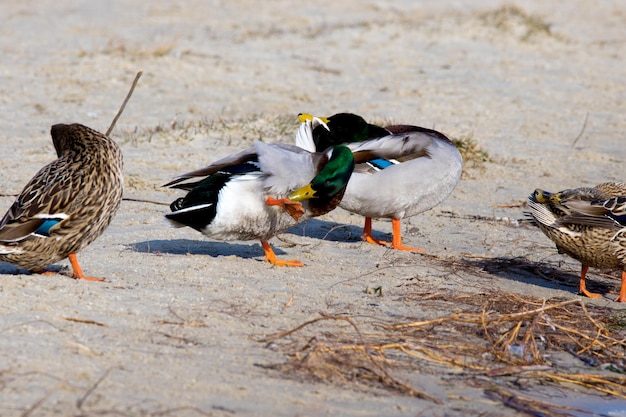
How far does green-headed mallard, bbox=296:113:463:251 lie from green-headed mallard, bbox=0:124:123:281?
1968mm

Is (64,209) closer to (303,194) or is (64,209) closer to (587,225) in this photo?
(303,194)

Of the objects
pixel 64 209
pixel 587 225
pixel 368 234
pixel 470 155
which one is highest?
pixel 64 209

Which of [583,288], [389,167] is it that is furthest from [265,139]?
[583,288]

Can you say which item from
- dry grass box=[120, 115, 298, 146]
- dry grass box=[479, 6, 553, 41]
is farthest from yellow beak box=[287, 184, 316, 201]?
dry grass box=[479, 6, 553, 41]

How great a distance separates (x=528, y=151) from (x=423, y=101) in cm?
187

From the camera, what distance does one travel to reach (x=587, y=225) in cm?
577

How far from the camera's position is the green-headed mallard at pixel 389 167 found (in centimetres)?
663

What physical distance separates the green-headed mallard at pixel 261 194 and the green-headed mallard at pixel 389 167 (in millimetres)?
823

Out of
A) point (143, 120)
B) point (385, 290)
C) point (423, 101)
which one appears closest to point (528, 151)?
point (423, 101)

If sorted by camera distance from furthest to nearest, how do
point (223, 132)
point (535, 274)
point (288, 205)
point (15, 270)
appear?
point (223, 132), point (535, 274), point (288, 205), point (15, 270)

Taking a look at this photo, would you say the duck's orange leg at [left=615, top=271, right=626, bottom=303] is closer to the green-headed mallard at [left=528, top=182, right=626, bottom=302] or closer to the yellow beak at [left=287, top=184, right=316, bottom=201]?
the green-headed mallard at [left=528, top=182, right=626, bottom=302]

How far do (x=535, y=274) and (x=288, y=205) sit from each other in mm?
1764

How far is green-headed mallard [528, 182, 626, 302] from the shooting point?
5.75m

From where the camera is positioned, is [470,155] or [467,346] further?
[470,155]
